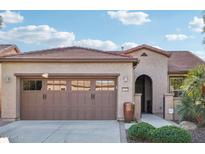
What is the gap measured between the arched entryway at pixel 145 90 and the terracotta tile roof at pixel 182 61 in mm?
1832

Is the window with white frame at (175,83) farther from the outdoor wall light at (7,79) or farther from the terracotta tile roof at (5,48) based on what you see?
the terracotta tile roof at (5,48)

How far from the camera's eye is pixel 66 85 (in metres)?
18.9

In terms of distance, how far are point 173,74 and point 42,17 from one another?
30.0 ft

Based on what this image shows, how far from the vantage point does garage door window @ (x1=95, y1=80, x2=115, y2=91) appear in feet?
61.9

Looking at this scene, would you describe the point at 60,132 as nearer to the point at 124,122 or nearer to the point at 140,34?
the point at 124,122

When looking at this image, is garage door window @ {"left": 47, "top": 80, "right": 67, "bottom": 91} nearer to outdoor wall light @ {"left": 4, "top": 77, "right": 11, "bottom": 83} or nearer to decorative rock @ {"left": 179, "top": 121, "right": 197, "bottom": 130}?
outdoor wall light @ {"left": 4, "top": 77, "right": 11, "bottom": 83}

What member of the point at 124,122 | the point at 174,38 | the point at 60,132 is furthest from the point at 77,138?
the point at 174,38

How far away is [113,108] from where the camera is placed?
61.5 feet

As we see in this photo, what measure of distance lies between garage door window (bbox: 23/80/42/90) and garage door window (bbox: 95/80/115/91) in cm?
309

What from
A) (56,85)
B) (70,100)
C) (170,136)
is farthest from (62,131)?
(170,136)

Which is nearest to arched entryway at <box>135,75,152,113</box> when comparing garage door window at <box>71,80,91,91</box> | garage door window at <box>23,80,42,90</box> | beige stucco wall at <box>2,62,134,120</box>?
beige stucco wall at <box>2,62,134,120</box>

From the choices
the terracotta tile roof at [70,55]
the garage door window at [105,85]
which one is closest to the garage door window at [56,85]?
the terracotta tile roof at [70,55]

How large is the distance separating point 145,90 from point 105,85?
6.05m

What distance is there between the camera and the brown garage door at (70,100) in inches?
738
